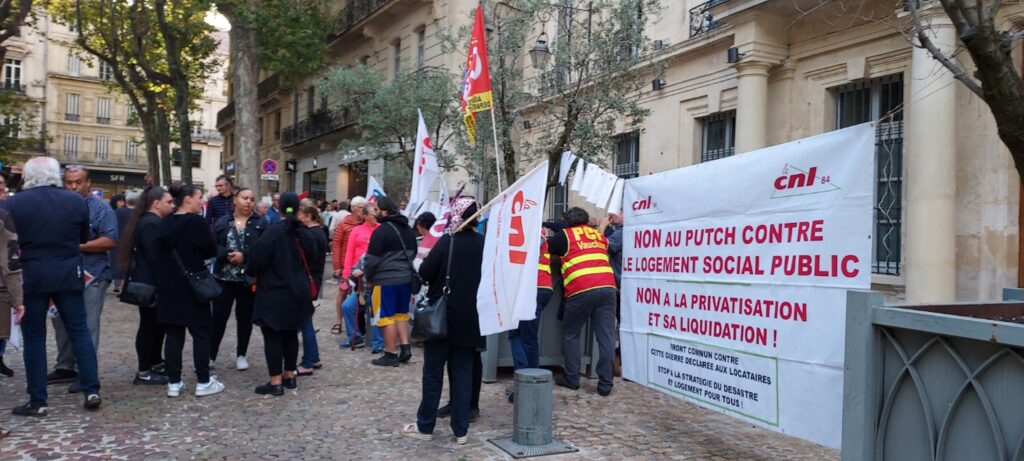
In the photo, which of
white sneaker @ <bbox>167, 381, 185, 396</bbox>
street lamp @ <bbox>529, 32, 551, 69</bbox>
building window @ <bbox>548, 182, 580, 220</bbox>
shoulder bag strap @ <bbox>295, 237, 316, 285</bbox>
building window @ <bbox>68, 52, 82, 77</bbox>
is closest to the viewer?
white sneaker @ <bbox>167, 381, 185, 396</bbox>

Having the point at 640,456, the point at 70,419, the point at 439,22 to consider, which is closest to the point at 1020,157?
the point at 640,456

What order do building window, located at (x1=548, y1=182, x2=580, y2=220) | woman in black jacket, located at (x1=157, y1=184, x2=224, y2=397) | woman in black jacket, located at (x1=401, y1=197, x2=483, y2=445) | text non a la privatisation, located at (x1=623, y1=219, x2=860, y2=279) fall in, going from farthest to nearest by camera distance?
1. building window, located at (x1=548, y1=182, x2=580, y2=220)
2. woman in black jacket, located at (x1=157, y1=184, x2=224, y2=397)
3. woman in black jacket, located at (x1=401, y1=197, x2=483, y2=445)
4. text non a la privatisation, located at (x1=623, y1=219, x2=860, y2=279)

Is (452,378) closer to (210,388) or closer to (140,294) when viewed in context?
(210,388)

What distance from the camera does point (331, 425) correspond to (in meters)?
5.77

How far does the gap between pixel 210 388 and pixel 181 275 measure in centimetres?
106

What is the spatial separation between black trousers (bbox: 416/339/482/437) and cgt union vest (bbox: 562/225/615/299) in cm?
174

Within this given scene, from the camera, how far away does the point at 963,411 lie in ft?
10.1

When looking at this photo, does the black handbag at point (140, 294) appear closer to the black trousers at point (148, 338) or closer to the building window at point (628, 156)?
the black trousers at point (148, 338)

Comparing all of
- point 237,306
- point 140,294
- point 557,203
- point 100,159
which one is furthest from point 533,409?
point 100,159

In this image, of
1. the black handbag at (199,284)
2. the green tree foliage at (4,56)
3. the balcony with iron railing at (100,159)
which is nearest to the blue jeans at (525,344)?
the black handbag at (199,284)

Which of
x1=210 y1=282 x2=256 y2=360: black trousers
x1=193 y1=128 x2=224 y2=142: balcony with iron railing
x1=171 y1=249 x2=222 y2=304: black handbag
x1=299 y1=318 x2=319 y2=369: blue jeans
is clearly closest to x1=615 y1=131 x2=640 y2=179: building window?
x1=299 y1=318 x2=319 y2=369: blue jeans

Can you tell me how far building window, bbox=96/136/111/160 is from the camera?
211 feet

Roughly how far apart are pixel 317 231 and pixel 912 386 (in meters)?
5.42

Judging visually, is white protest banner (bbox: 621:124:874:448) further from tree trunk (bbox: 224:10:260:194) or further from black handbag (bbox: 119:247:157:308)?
tree trunk (bbox: 224:10:260:194)
